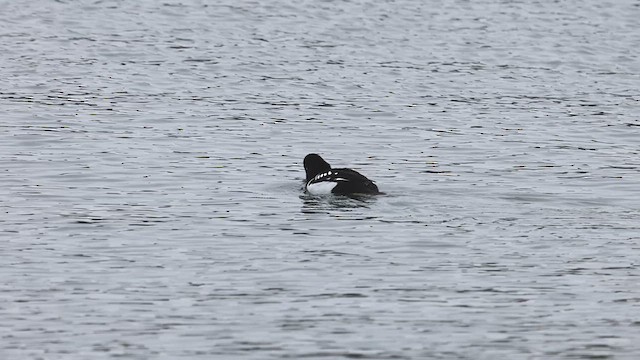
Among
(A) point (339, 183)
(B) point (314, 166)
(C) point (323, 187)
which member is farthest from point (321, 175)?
(B) point (314, 166)

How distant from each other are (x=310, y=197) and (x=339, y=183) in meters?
0.56

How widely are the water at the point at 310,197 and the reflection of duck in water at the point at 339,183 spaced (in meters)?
0.26

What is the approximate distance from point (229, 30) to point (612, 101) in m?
13.9

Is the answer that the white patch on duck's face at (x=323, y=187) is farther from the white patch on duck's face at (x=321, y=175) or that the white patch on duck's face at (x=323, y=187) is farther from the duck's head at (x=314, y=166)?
the duck's head at (x=314, y=166)

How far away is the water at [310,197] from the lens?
591 inches

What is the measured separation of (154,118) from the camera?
29.5 m

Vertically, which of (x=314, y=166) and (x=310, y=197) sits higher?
(x=314, y=166)

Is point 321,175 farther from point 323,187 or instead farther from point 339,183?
point 339,183

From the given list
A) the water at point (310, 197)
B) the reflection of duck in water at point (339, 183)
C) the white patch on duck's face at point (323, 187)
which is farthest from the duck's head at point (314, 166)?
the white patch on duck's face at point (323, 187)

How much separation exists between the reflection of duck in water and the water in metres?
0.26

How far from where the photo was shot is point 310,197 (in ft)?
74.8

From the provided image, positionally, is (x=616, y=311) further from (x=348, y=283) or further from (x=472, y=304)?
(x=348, y=283)

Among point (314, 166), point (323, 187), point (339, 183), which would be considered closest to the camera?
point (339, 183)

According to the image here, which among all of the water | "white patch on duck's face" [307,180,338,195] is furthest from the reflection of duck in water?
the water
